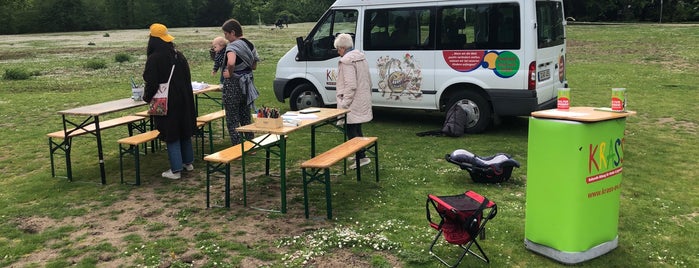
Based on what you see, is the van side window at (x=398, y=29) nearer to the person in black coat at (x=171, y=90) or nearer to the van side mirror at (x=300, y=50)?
the van side mirror at (x=300, y=50)

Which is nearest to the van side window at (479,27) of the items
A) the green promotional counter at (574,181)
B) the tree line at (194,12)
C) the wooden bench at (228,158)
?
the wooden bench at (228,158)

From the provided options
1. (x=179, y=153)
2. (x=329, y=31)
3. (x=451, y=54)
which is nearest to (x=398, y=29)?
(x=451, y=54)

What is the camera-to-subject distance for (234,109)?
8.24 meters

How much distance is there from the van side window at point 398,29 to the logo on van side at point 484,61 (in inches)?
18.9

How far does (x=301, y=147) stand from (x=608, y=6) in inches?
2553

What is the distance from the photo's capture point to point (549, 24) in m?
9.62

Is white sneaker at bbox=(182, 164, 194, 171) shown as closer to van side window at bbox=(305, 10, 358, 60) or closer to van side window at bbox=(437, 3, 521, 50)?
van side window at bbox=(305, 10, 358, 60)

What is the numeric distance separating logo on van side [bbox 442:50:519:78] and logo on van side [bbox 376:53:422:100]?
24.6 inches

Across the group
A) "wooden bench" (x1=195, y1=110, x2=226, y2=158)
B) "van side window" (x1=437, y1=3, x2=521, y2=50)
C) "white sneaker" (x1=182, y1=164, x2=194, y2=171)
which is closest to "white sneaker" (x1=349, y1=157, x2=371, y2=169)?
"white sneaker" (x1=182, y1=164, x2=194, y2=171)

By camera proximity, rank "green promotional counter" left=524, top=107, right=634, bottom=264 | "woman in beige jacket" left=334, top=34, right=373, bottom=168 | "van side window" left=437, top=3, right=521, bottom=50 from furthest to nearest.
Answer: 1. "van side window" left=437, top=3, right=521, bottom=50
2. "woman in beige jacket" left=334, top=34, right=373, bottom=168
3. "green promotional counter" left=524, top=107, right=634, bottom=264

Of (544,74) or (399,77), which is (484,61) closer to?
(544,74)

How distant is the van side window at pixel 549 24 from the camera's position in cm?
926

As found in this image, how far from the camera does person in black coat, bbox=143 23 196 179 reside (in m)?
7.05

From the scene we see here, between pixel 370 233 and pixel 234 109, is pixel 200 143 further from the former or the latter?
pixel 370 233
